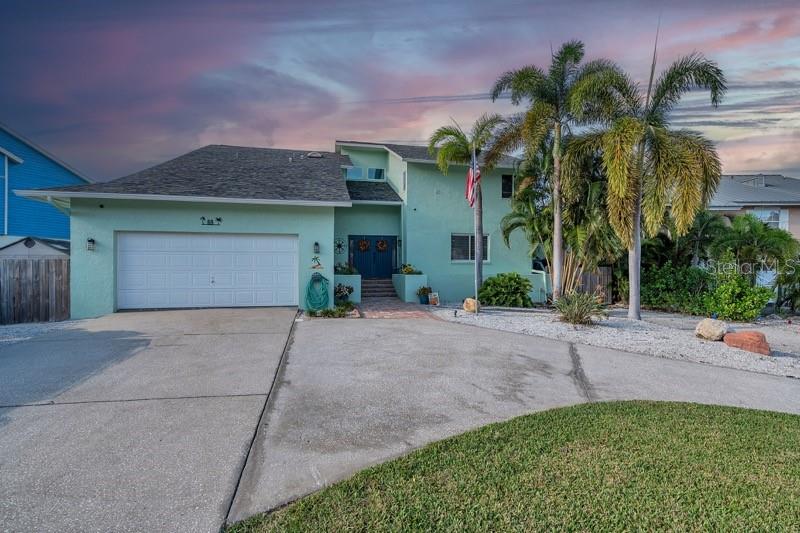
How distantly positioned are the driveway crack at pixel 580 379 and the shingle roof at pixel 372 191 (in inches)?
402

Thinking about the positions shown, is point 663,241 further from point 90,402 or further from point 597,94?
point 90,402

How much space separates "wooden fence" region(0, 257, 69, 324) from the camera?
10234 millimetres

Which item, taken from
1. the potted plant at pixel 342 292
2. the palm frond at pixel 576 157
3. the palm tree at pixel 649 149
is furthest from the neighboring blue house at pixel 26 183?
the palm tree at pixel 649 149

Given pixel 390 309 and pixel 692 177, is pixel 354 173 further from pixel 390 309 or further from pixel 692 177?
pixel 692 177

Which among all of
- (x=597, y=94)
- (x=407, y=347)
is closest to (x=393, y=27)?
(x=597, y=94)

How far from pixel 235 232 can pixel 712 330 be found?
1227 centimetres

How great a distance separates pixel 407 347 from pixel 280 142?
14.5 m

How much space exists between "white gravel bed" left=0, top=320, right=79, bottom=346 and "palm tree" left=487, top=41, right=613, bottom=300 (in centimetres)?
1303

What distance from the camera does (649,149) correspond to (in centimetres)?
1144

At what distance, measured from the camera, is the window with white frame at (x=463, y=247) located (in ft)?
54.2

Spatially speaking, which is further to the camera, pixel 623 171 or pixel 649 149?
pixel 649 149

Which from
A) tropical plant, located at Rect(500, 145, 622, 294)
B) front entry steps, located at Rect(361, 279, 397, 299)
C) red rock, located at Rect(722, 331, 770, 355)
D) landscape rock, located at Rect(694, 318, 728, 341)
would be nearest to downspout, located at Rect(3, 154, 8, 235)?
front entry steps, located at Rect(361, 279, 397, 299)

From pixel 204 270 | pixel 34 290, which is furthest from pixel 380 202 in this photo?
pixel 34 290

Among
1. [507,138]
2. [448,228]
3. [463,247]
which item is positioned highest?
[507,138]
